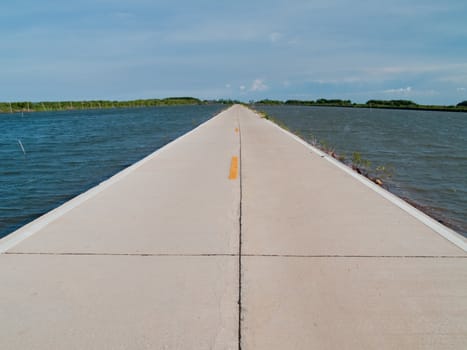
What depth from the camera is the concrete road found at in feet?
8.95

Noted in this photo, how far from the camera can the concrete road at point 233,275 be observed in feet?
8.95

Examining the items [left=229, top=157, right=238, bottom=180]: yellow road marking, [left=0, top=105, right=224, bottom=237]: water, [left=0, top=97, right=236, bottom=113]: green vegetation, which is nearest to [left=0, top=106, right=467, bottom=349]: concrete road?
[left=229, top=157, right=238, bottom=180]: yellow road marking

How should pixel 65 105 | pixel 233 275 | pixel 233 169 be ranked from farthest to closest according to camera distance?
pixel 65 105 → pixel 233 169 → pixel 233 275

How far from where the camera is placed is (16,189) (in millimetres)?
10523

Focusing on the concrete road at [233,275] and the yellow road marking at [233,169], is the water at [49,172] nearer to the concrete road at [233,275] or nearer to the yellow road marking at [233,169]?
the concrete road at [233,275]

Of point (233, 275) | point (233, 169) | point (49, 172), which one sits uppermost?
point (233, 169)

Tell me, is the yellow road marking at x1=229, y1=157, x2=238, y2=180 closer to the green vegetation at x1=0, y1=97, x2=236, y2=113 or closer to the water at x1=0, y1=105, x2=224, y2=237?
the water at x1=0, y1=105, x2=224, y2=237

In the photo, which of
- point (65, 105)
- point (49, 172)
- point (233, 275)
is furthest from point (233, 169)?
point (65, 105)

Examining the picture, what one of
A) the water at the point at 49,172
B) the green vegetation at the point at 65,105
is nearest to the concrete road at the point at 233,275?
the water at the point at 49,172

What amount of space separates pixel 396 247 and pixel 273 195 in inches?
108

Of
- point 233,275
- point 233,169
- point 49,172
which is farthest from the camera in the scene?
point 49,172

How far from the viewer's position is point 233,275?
142 inches

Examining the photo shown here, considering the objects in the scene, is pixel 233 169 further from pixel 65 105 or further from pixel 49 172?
pixel 65 105

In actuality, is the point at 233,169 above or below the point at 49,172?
above
